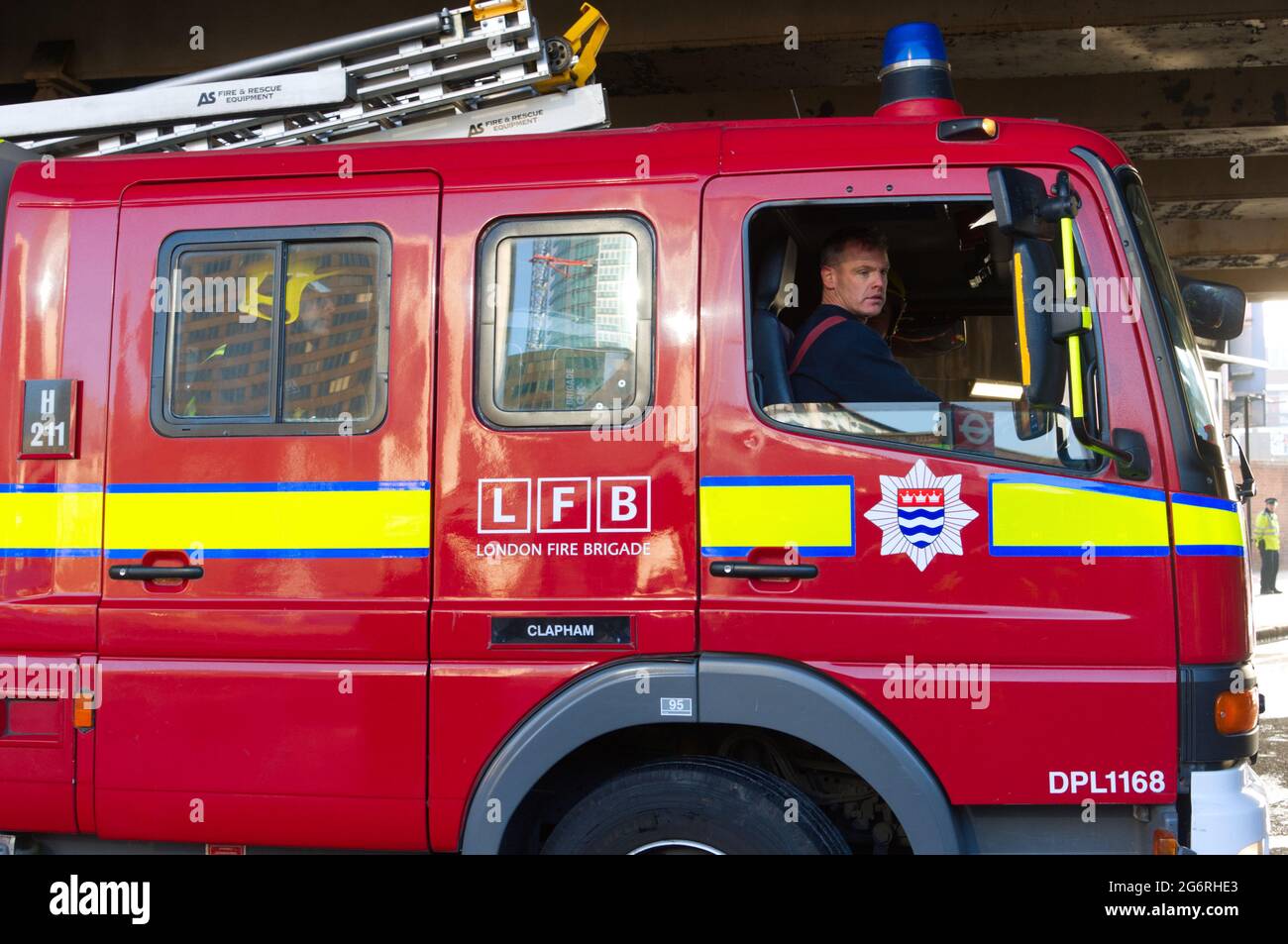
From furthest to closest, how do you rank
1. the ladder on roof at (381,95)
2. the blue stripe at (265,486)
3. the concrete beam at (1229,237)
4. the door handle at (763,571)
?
the concrete beam at (1229,237), the ladder on roof at (381,95), the blue stripe at (265,486), the door handle at (763,571)

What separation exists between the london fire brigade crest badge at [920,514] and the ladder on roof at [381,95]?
73.3 inches

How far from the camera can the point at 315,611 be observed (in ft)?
12.5

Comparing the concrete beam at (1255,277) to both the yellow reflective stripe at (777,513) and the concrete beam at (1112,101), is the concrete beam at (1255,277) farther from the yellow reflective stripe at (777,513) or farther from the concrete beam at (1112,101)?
the yellow reflective stripe at (777,513)

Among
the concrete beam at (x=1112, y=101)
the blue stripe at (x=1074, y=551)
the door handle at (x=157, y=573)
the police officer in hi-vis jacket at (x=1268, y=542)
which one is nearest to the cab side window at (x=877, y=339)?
the blue stripe at (x=1074, y=551)

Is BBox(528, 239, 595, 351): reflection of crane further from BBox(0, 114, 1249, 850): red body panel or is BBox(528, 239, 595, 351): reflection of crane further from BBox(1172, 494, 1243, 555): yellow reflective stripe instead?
BBox(1172, 494, 1243, 555): yellow reflective stripe

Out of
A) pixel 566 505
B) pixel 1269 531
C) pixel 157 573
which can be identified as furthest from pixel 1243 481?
pixel 1269 531

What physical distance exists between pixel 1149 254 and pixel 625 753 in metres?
2.20

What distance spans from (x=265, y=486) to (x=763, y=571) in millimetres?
1571

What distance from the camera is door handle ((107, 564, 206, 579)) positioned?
3.87m

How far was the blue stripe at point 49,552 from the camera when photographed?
13.0ft

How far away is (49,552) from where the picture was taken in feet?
13.0

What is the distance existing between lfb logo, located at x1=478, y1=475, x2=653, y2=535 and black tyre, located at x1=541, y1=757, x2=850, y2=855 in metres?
0.74

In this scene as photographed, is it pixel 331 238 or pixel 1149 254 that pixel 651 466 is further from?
pixel 1149 254
